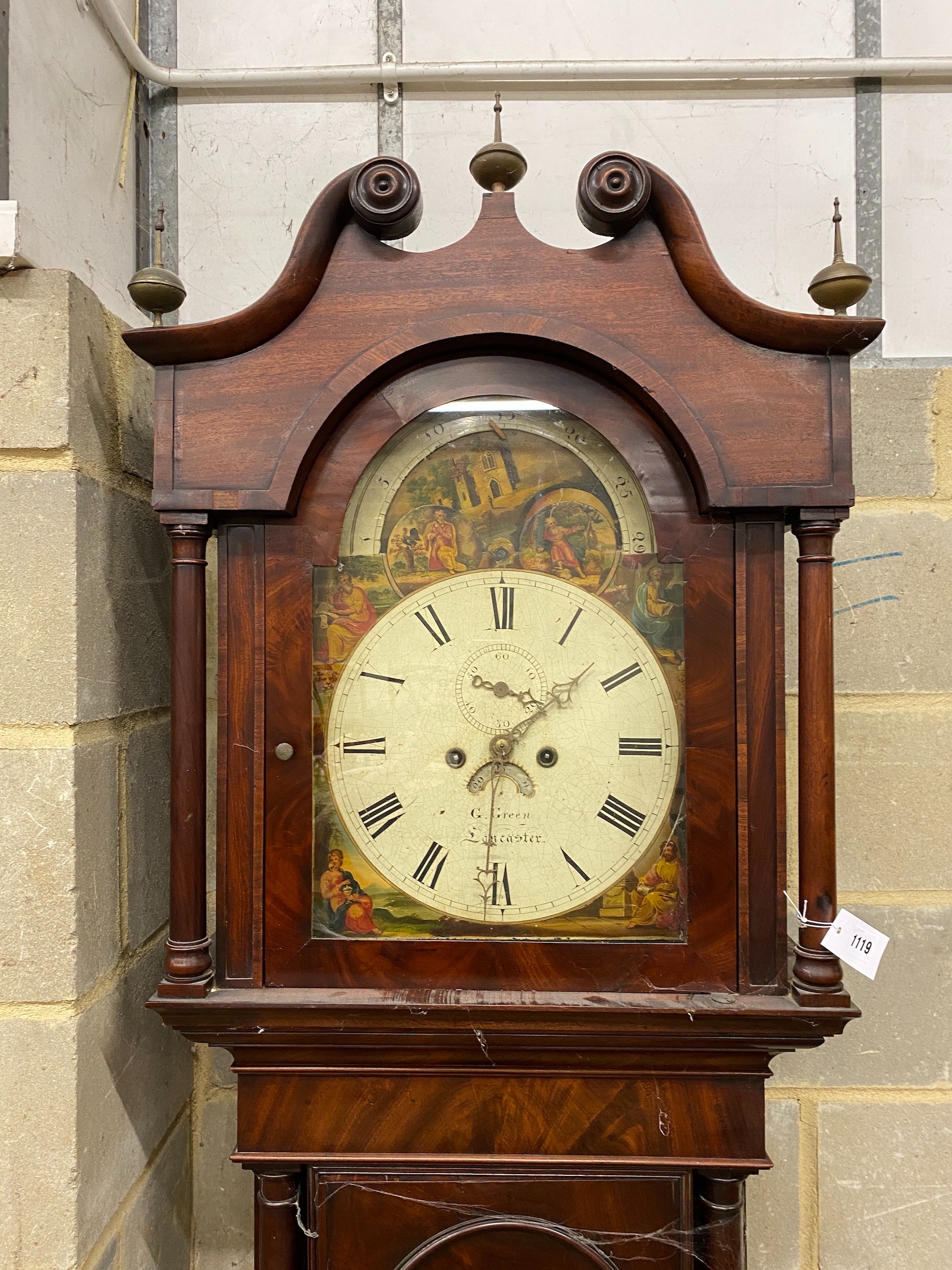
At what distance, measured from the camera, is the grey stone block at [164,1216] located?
3.08 feet

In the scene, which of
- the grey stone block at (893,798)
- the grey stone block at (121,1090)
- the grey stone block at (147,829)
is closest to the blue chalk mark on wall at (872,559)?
the grey stone block at (893,798)

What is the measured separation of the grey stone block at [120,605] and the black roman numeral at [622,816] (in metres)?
0.55

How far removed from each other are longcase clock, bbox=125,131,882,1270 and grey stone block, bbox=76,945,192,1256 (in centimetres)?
14

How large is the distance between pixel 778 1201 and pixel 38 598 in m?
1.22

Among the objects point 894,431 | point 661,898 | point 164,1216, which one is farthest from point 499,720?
point 164,1216

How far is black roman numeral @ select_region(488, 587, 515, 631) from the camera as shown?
0.81 meters

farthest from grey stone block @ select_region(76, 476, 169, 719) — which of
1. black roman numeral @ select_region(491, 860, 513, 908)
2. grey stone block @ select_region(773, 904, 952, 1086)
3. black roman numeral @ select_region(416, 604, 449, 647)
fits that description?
grey stone block @ select_region(773, 904, 952, 1086)

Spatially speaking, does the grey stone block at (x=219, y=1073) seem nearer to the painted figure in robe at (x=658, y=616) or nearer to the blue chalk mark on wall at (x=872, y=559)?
the painted figure in robe at (x=658, y=616)

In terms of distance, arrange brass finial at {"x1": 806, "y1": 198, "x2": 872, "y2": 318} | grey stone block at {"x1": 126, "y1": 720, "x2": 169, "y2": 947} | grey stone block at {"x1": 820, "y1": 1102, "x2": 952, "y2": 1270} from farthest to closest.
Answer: grey stone block at {"x1": 820, "y1": 1102, "x2": 952, "y2": 1270} < grey stone block at {"x1": 126, "y1": 720, "x2": 169, "y2": 947} < brass finial at {"x1": 806, "y1": 198, "x2": 872, "y2": 318}

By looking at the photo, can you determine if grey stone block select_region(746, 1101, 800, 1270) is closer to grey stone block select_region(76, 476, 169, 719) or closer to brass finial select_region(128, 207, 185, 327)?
grey stone block select_region(76, 476, 169, 719)

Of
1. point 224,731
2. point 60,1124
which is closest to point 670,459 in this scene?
point 224,731

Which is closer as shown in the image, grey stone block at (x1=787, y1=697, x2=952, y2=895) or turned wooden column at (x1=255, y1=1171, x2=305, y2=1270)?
turned wooden column at (x1=255, y1=1171, x2=305, y2=1270)

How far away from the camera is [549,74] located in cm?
110

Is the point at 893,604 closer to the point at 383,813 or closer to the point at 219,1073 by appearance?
the point at 383,813
